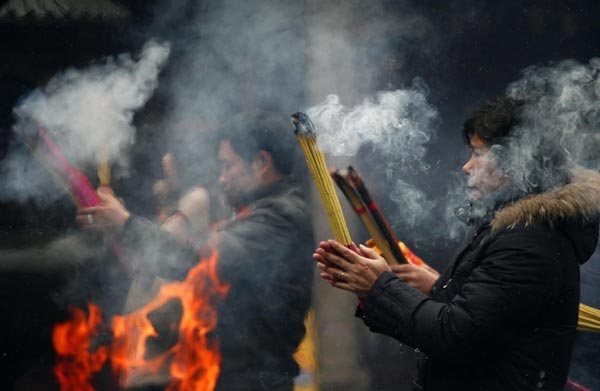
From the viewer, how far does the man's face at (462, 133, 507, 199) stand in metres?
2.48

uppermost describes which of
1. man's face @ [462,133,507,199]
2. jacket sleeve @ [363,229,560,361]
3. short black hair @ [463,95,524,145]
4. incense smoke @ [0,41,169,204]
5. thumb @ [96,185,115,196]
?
incense smoke @ [0,41,169,204]

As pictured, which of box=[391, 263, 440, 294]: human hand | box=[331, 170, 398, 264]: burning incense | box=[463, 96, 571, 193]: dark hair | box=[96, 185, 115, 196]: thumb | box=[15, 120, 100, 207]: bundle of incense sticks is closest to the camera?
box=[463, 96, 571, 193]: dark hair

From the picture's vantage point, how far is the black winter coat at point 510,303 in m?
2.15

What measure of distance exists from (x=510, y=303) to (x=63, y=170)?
2966mm

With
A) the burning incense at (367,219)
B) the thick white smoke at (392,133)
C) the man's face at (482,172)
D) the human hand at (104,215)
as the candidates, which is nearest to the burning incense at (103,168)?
the human hand at (104,215)

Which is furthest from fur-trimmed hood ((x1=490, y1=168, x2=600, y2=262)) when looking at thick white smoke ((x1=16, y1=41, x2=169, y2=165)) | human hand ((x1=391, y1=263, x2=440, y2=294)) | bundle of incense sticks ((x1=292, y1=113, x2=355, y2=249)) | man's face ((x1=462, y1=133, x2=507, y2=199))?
thick white smoke ((x1=16, y1=41, x2=169, y2=165))

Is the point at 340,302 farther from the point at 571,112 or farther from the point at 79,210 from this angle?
the point at 571,112

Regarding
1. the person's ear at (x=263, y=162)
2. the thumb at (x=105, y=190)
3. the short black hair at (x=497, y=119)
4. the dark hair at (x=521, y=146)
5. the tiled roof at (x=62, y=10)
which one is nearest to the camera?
the dark hair at (x=521, y=146)

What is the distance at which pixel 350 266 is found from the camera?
2.45 m

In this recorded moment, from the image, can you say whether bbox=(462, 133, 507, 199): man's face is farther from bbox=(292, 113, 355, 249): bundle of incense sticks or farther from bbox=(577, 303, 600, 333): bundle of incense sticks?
bbox=(577, 303, 600, 333): bundle of incense sticks

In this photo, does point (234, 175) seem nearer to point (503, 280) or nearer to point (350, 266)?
point (350, 266)

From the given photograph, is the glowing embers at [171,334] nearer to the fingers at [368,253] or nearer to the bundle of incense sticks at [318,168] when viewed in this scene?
the bundle of incense sticks at [318,168]

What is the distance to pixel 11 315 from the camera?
4.20m

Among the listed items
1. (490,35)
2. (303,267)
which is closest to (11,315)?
(303,267)
